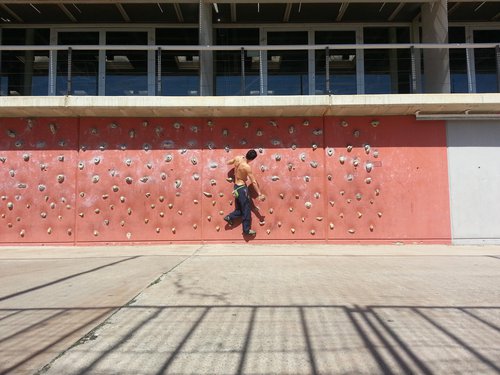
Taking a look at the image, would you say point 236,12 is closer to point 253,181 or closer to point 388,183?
point 253,181

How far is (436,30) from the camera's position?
1210 cm

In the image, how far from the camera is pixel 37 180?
36.3 feet

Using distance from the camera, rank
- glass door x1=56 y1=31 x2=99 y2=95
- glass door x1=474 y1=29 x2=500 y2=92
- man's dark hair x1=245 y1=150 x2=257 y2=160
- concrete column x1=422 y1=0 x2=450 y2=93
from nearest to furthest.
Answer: man's dark hair x1=245 y1=150 x2=257 y2=160
concrete column x1=422 y1=0 x2=450 y2=93
glass door x1=56 y1=31 x2=99 y2=95
glass door x1=474 y1=29 x2=500 y2=92

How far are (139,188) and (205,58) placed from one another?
11.9 feet

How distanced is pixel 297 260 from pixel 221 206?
2943 millimetres

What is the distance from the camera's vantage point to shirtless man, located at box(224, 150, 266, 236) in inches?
421

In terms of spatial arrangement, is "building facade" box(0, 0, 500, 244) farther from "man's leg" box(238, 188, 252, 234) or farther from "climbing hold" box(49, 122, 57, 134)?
"man's leg" box(238, 188, 252, 234)

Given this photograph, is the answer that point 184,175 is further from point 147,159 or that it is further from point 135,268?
point 135,268

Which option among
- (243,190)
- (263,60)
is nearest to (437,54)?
(263,60)

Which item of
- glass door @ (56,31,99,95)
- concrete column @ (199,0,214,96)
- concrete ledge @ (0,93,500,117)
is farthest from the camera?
glass door @ (56,31,99,95)

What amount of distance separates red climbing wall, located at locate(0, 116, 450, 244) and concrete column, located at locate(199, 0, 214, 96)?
3.65ft

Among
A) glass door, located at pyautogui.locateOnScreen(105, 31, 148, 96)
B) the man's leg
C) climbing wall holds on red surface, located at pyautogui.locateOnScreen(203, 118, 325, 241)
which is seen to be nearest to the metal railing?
glass door, located at pyautogui.locateOnScreen(105, 31, 148, 96)

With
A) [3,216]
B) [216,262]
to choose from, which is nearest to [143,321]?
[216,262]

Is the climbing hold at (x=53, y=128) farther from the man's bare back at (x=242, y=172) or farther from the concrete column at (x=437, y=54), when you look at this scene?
the concrete column at (x=437, y=54)
